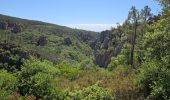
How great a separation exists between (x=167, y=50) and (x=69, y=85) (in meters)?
13.2

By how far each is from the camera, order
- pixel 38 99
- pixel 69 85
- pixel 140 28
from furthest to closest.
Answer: pixel 140 28, pixel 69 85, pixel 38 99

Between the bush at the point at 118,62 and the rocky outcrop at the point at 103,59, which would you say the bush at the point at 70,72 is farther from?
the rocky outcrop at the point at 103,59

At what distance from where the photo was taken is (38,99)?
34.9 metres

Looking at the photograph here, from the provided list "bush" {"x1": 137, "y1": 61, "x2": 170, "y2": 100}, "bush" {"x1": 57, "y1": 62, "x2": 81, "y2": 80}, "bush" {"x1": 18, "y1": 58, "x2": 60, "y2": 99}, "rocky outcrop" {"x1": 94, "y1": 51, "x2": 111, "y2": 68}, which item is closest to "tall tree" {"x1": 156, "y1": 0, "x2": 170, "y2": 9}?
"bush" {"x1": 137, "y1": 61, "x2": 170, "y2": 100}

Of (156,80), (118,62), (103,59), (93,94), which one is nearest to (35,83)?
(93,94)

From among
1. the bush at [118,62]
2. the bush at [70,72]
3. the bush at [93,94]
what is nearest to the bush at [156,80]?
the bush at [93,94]

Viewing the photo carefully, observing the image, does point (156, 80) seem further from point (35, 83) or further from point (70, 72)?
point (70, 72)

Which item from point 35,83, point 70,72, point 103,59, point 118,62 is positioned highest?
point 35,83

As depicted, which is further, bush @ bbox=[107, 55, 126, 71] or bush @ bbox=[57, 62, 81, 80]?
bush @ bbox=[107, 55, 126, 71]

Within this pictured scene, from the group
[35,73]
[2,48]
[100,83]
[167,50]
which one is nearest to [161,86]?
[167,50]

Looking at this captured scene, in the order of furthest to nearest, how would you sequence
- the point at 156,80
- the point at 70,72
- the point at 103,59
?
the point at 103,59
the point at 70,72
the point at 156,80

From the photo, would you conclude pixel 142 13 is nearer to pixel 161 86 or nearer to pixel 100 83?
pixel 100 83

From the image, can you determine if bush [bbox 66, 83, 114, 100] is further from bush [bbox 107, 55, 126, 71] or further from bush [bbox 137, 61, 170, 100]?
bush [bbox 107, 55, 126, 71]

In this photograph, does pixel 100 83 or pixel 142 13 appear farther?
→ pixel 142 13
